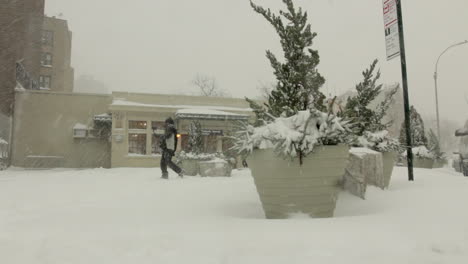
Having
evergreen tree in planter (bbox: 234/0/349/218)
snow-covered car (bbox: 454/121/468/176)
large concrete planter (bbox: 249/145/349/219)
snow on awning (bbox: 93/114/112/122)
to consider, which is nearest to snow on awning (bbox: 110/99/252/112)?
snow on awning (bbox: 93/114/112/122)

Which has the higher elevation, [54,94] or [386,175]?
[54,94]

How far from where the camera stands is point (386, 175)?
14.3 ft

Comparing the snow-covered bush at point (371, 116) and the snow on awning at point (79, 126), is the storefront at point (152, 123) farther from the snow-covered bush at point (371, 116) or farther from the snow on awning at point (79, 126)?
the snow-covered bush at point (371, 116)

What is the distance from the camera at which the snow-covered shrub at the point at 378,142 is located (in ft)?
14.9

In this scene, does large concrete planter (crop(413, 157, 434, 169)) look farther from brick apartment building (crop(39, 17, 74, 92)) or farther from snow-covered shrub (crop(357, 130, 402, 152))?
brick apartment building (crop(39, 17, 74, 92))

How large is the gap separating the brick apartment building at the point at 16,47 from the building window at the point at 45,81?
7.30m

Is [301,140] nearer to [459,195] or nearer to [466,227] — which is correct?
[466,227]

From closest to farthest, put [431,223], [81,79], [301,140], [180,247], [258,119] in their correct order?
[180,247]
[431,223]
[301,140]
[258,119]
[81,79]

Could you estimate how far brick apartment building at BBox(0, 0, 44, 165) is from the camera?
19.9m

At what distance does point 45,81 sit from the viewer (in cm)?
3338

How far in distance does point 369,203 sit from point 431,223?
0.95m

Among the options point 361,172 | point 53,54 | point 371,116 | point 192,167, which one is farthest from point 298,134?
point 53,54

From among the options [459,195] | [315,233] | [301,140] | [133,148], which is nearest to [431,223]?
[315,233]

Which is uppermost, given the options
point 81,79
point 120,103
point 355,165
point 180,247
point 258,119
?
point 81,79
